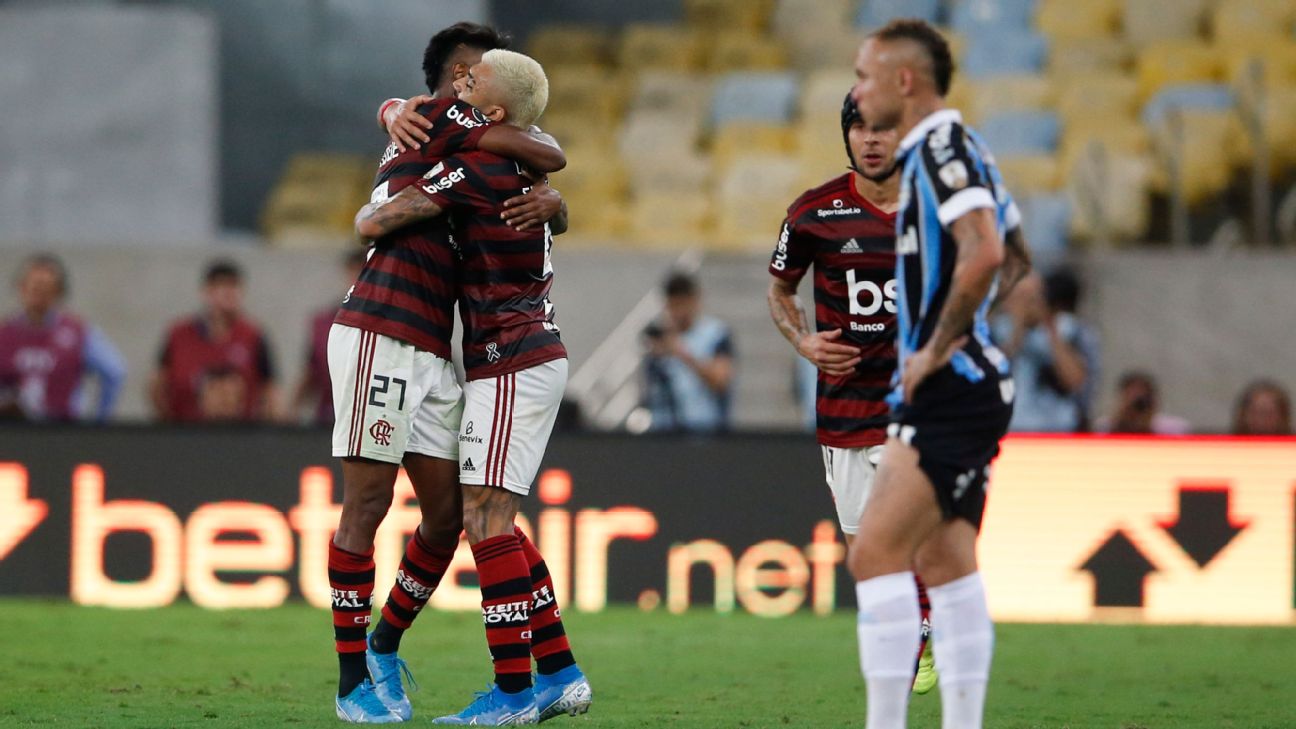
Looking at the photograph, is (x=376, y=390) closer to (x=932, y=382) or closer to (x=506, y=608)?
(x=506, y=608)

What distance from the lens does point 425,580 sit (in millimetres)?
6570

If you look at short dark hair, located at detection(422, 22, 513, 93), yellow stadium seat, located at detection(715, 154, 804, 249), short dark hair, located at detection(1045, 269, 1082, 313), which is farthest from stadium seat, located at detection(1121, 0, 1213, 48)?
short dark hair, located at detection(422, 22, 513, 93)

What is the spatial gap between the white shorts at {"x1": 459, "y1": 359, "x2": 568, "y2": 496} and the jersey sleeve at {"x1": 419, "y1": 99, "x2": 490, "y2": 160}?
777mm

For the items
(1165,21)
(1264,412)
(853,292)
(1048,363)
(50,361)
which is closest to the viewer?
(853,292)

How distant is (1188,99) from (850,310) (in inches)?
418

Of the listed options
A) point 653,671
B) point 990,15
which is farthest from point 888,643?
point 990,15

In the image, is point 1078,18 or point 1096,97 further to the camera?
point 1078,18

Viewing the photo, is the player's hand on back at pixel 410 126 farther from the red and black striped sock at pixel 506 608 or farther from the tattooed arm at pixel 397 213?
the red and black striped sock at pixel 506 608

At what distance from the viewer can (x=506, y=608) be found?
6.11m

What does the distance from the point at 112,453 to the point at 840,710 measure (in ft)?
18.5

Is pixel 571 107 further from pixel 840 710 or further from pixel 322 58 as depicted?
pixel 840 710

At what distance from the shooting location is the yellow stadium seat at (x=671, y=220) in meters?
16.1

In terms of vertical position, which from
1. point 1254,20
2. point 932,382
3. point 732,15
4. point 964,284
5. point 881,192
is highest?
point 732,15

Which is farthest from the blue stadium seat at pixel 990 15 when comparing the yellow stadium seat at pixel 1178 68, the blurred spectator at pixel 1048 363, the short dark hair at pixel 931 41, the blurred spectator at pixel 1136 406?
the short dark hair at pixel 931 41
